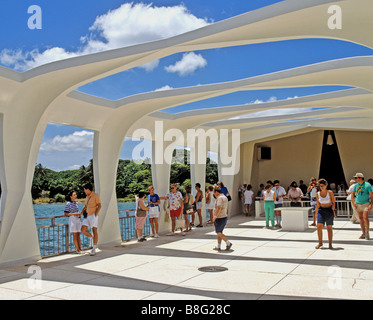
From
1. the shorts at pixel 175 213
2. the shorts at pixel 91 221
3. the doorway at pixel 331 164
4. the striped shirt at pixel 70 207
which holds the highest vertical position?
the doorway at pixel 331 164

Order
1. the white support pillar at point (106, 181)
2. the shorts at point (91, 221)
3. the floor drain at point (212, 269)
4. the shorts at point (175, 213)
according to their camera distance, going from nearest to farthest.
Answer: the floor drain at point (212, 269) < the shorts at point (91, 221) < the white support pillar at point (106, 181) < the shorts at point (175, 213)

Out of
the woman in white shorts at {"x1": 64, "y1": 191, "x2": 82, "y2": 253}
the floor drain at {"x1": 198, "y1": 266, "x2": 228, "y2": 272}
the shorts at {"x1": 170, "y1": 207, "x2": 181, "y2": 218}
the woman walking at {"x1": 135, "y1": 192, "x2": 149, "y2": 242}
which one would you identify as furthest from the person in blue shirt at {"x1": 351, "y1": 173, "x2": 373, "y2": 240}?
the woman in white shorts at {"x1": 64, "y1": 191, "x2": 82, "y2": 253}

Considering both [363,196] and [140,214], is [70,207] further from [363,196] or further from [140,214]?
[363,196]

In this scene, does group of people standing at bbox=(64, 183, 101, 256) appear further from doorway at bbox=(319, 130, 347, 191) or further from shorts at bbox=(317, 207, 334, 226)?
doorway at bbox=(319, 130, 347, 191)

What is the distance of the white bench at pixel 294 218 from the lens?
1182 cm

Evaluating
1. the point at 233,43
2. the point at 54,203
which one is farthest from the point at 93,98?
the point at 54,203

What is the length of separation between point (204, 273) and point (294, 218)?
21.1 feet

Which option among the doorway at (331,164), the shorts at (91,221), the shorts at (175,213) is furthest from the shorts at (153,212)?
the doorway at (331,164)

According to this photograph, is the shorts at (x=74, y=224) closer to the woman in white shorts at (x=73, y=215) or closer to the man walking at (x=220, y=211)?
the woman in white shorts at (x=73, y=215)

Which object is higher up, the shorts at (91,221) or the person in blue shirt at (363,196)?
the person in blue shirt at (363,196)

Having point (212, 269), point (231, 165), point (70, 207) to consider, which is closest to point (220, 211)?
point (212, 269)

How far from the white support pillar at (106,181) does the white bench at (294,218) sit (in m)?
5.54

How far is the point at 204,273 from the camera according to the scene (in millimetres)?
6457
